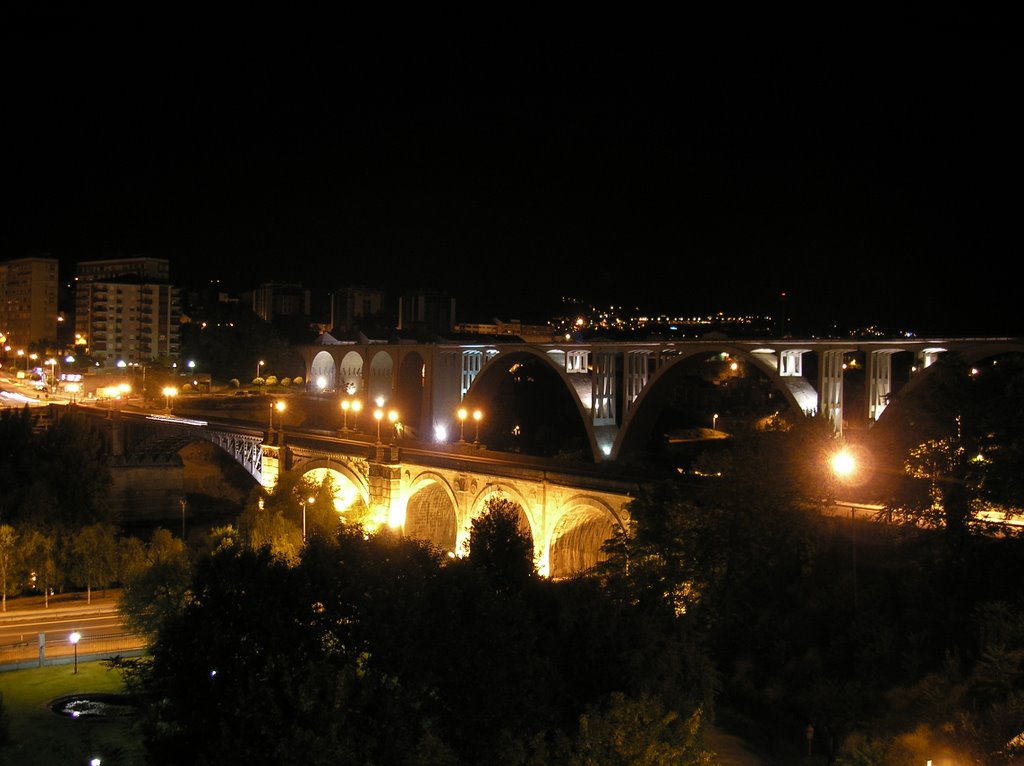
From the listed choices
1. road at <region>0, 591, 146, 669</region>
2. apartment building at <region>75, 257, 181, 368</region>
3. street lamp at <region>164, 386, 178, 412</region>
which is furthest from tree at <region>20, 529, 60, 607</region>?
apartment building at <region>75, 257, 181, 368</region>

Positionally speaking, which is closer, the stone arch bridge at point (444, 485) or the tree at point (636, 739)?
the tree at point (636, 739)

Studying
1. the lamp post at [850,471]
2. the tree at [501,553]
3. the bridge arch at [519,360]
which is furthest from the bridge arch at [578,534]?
the bridge arch at [519,360]

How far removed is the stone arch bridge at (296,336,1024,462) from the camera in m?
36.6

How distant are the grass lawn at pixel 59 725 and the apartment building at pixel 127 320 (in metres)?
65.5

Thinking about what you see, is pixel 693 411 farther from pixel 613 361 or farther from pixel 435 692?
pixel 435 692

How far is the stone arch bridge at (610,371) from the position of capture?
1439 inches

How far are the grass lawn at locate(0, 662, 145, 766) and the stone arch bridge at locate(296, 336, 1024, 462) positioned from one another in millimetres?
23481

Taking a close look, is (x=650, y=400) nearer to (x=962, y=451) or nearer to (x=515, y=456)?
(x=515, y=456)

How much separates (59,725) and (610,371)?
109 ft

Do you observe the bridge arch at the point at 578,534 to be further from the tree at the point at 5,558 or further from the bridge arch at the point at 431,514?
the tree at the point at 5,558

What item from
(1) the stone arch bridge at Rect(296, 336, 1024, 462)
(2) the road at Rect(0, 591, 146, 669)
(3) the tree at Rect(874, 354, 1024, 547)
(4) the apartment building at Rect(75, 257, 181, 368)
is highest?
(4) the apartment building at Rect(75, 257, 181, 368)

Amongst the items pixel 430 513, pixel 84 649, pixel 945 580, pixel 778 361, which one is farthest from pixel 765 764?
pixel 778 361

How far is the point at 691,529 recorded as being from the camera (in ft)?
77.7

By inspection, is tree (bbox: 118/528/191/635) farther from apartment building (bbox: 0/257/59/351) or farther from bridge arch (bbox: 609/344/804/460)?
apartment building (bbox: 0/257/59/351)
